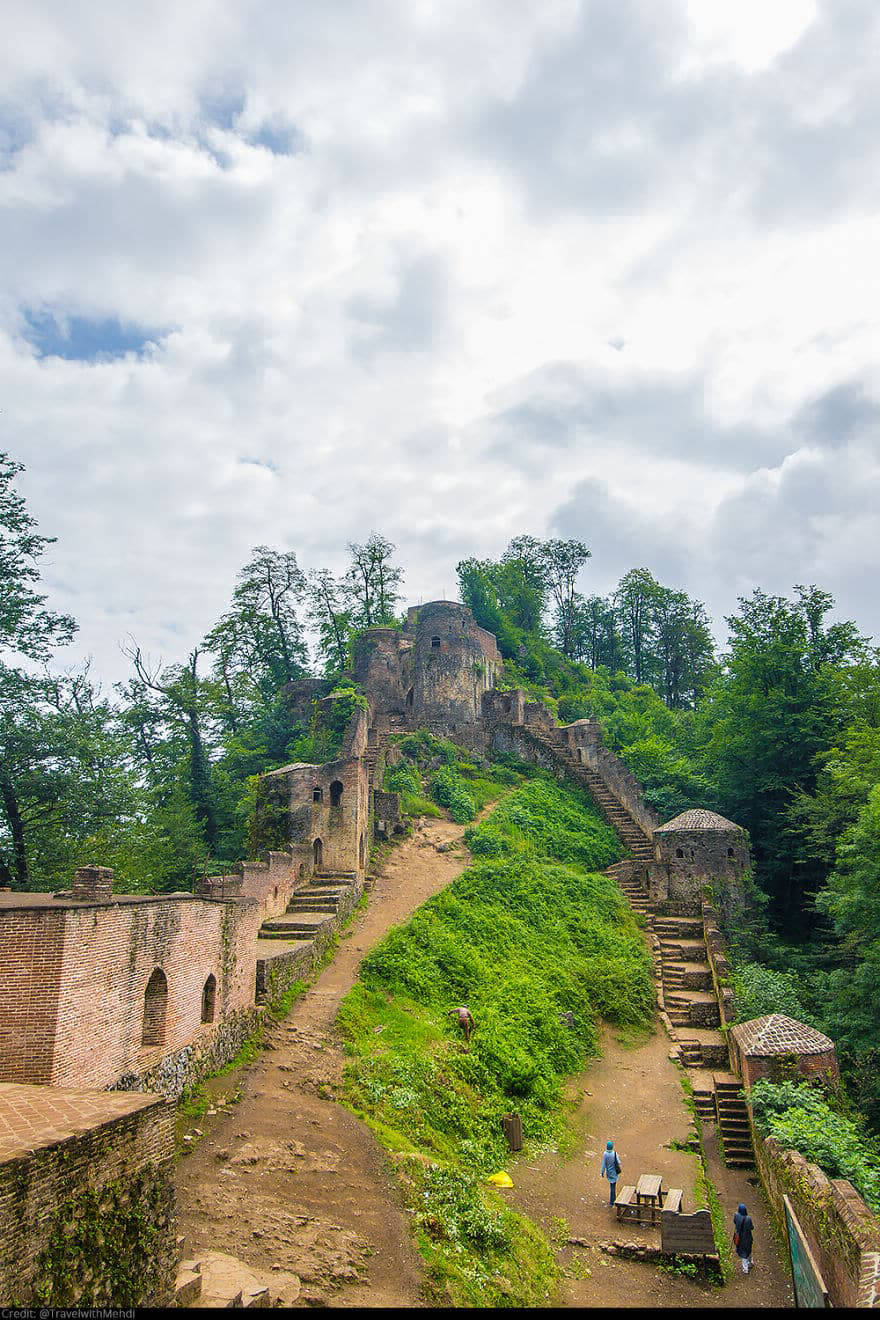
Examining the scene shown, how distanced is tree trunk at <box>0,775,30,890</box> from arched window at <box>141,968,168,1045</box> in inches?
439

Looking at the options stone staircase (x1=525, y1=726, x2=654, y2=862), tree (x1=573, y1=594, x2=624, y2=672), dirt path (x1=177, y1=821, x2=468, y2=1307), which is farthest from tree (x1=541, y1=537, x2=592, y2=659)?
dirt path (x1=177, y1=821, x2=468, y2=1307)

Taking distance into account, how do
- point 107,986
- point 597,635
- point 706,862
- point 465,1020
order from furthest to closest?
point 597,635 < point 706,862 < point 465,1020 < point 107,986

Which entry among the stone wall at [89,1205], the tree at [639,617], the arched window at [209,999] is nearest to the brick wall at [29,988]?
the stone wall at [89,1205]

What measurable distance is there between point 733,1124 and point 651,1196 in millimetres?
3884

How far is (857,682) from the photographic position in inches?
999

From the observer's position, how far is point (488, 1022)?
15.9 metres

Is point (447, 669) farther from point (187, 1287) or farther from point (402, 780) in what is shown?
point (187, 1287)

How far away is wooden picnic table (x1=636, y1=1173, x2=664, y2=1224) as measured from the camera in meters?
11.3

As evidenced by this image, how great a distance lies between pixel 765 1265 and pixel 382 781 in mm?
20342

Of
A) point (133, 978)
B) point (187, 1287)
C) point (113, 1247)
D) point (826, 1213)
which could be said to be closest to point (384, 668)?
point (133, 978)

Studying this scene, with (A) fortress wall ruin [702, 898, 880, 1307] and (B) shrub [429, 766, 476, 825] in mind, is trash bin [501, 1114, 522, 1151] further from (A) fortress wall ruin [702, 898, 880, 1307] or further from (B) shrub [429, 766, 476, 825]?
(B) shrub [429, 766, 476, 825]

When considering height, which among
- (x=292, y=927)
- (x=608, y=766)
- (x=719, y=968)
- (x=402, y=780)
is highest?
(x=608, y=766)

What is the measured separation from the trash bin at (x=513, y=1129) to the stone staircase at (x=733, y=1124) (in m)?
3.90

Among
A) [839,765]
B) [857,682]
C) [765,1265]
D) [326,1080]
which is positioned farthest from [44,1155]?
[857,682]
